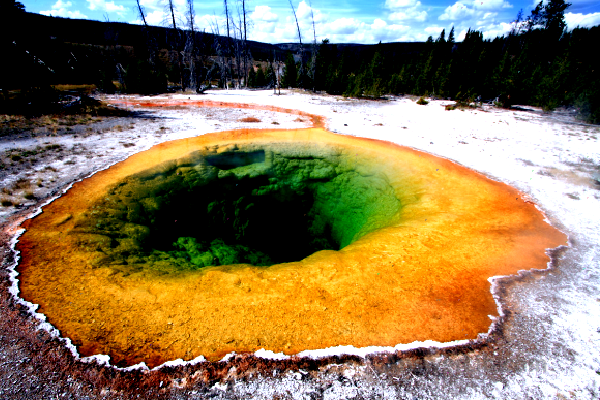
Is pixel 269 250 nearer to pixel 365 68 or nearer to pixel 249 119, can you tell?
pixel 249 119

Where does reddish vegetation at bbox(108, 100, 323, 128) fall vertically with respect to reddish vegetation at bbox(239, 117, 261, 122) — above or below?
above

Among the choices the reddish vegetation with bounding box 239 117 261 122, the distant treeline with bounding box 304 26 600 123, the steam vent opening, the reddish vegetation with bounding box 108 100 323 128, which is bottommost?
the steam vent opening

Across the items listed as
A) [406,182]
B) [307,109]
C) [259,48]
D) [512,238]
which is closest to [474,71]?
[307,109]

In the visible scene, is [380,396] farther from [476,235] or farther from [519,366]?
[476,235]

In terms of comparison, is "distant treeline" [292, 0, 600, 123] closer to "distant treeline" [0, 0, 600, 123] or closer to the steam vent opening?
"distant treeline" [0, 0, 600, 123]

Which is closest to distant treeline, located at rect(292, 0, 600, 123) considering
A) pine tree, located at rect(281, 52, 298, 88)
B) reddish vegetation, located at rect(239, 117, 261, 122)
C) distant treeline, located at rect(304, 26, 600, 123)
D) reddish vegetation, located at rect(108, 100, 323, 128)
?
distant treeline, located at rect(304, 26, 600, 123)

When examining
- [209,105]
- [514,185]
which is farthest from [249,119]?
[514,185]

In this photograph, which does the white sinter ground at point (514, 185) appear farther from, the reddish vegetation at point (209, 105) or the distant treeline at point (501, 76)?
the distant treeline at point (501, 76)
